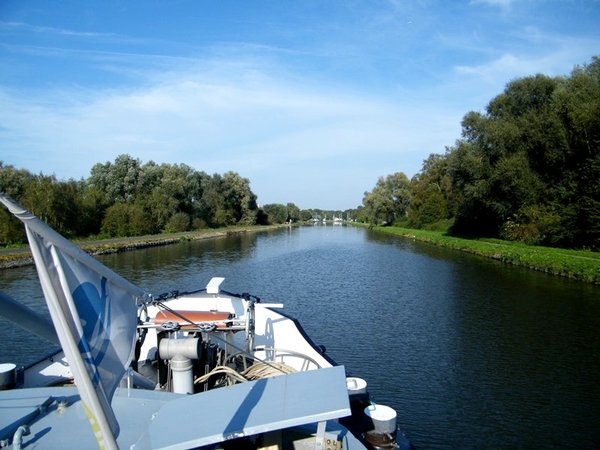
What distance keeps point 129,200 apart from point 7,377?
179 feet

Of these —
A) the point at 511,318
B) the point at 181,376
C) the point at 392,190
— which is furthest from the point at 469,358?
the point at 392,190

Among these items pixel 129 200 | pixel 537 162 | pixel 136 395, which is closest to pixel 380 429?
pixel 136 395

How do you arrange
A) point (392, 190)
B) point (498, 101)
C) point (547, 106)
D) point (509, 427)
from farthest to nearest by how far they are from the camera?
point (392, 190) < point (498, 101) < point (547, 106) < point (509, 427)

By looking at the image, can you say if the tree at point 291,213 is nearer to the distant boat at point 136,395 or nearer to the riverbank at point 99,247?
the riverbank at point 99,247

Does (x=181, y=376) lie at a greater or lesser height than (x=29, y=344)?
greater

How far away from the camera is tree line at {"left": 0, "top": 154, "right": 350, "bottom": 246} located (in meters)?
38.8

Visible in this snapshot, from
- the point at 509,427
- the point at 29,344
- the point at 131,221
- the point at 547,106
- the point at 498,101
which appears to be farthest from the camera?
the point at 131,221

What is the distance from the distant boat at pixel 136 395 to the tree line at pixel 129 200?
3285 centimetres

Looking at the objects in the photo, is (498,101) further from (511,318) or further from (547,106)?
(511,318)

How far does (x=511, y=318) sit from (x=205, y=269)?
1726 cm

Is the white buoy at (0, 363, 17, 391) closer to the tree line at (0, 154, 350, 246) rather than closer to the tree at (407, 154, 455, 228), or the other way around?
the tree line at (0, 154, 350, 246)

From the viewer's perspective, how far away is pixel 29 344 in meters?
12.0

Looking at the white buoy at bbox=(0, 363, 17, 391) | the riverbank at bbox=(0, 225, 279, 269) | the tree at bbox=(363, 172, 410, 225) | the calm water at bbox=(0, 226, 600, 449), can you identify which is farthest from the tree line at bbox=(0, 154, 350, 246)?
the white buoy at bbox=(0, 363, 17, 391)

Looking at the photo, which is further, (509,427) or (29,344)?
(29,344)
